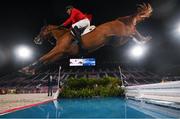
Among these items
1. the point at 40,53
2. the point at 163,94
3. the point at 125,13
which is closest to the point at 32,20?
the point at 40,53

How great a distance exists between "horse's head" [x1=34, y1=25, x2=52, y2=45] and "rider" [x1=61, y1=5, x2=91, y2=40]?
80cm

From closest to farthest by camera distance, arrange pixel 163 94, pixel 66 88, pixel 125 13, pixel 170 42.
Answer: pixel 163 94 < pixel 66 88 < pixel 170 42 < pixel 125 13

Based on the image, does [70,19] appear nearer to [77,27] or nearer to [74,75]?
[77,27]

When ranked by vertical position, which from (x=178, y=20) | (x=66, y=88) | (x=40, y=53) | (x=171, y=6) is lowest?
(x=66, y=88)

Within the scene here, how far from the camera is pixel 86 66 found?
375 inches

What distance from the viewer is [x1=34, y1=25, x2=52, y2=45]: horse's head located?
9.83 metres

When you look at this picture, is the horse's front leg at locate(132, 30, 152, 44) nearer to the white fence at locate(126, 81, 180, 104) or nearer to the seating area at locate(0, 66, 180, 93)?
the seating area at locate(0, 66, 180, 93)

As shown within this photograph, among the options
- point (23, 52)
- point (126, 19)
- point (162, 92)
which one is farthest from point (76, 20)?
point (162, 92)

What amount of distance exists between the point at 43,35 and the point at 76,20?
1.76 metres

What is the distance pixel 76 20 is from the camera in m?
9.63

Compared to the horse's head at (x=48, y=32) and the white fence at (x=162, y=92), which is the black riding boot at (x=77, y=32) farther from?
the white fence at (x=162, y=92)

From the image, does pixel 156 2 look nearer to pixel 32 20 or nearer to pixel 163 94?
pixel 32 20

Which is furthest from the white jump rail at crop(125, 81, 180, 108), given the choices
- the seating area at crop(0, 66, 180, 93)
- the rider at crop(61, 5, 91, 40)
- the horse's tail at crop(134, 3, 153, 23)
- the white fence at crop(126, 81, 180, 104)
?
the horse's tail at crop(134, 3, 153, 23)

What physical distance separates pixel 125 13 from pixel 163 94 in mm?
6694
